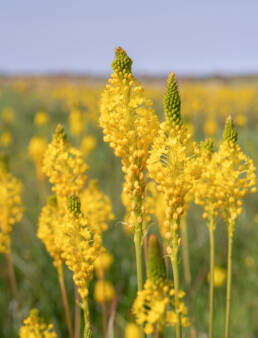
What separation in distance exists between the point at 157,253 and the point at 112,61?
1050mm

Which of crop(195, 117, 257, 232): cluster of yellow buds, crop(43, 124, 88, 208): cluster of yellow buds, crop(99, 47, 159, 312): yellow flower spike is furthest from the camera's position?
crop(43, 124, 88, 208): cluster of yellow buds

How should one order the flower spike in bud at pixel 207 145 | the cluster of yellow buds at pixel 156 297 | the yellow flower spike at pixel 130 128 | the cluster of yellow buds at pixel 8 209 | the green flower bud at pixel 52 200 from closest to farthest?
the cluster of yellow buds at pixel 156 297 → the yellow flower spike at pixel 130 128 → the flower spike in bud at pixel 207 145 → the green flower bud at pixel 52 200 → the cluster of yellow buds at pixel 8 209

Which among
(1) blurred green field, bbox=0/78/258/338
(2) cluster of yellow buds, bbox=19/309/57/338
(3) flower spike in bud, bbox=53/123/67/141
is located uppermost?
(3) flower spike in bud, bbox=53/123/67/141

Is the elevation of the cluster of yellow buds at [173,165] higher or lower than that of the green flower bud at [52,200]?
higher

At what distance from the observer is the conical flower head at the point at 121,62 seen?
6.08 feet

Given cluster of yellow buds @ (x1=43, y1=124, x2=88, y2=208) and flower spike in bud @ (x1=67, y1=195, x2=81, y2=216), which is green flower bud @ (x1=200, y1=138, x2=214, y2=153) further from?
flower spike in bud @ (x1=67, y1=195, x2=81, y2=216)

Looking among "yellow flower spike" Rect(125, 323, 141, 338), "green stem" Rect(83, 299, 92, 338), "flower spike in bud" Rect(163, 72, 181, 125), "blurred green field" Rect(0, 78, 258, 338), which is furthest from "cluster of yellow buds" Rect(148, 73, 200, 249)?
"yellow flower spike" Rect(125, 323, 141, 338)

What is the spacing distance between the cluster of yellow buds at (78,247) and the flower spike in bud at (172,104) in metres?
0.70

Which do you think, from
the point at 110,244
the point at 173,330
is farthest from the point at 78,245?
the point at 110,244

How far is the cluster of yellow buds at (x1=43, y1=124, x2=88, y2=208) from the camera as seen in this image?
2373mm

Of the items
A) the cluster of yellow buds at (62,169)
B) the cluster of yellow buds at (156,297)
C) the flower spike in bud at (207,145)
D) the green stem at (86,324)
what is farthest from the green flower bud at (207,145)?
the green stem at (86,324)

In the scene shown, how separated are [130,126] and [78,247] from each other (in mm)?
734

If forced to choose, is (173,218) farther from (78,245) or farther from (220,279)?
(220,279)

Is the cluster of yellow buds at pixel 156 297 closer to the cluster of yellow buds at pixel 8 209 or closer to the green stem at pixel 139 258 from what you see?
the green stem at pixel 139 258
